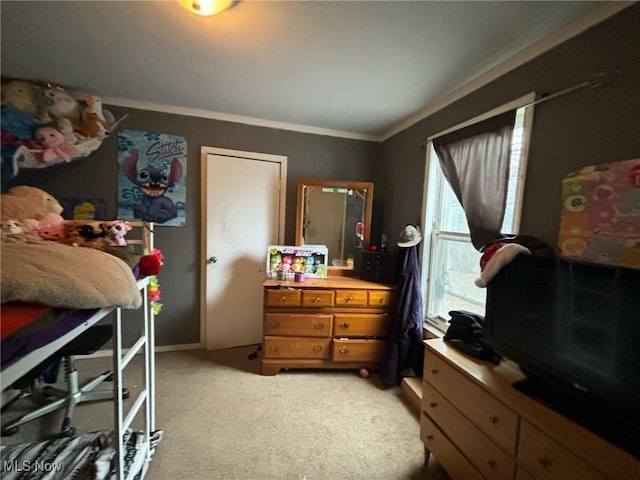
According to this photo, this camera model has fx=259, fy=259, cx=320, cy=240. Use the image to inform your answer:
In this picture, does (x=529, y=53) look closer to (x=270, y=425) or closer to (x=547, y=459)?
(x=547, y=459)

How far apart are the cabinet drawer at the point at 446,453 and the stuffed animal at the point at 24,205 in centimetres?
205

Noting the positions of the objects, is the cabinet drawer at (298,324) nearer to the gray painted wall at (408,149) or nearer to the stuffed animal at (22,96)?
the gray painted wall at (408,149)

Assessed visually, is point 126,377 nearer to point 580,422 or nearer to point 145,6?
point 145,6

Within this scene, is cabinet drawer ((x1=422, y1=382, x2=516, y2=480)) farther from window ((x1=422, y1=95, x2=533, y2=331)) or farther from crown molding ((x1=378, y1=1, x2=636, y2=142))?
crown molding ((x1=378, y1=1, x2=636, y2=142))

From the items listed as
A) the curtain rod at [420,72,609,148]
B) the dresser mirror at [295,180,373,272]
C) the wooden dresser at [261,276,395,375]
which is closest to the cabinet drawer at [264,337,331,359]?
the wooden dresser at [261,276,395,375]

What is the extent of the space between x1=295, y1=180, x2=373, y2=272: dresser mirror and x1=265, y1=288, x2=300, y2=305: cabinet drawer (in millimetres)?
620

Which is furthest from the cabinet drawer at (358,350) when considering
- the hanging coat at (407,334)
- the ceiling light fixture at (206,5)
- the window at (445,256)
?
the ceiling light fixture at (206,5)

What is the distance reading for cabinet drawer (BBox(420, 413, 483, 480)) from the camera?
1.17 metres

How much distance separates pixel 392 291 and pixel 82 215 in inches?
108

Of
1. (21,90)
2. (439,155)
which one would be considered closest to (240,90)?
(21,90)

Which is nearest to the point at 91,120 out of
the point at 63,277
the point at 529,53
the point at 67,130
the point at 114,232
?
the point at 67,130

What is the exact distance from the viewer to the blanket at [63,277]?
69 centimetres

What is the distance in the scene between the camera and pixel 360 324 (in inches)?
88.5

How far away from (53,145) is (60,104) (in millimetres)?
283
